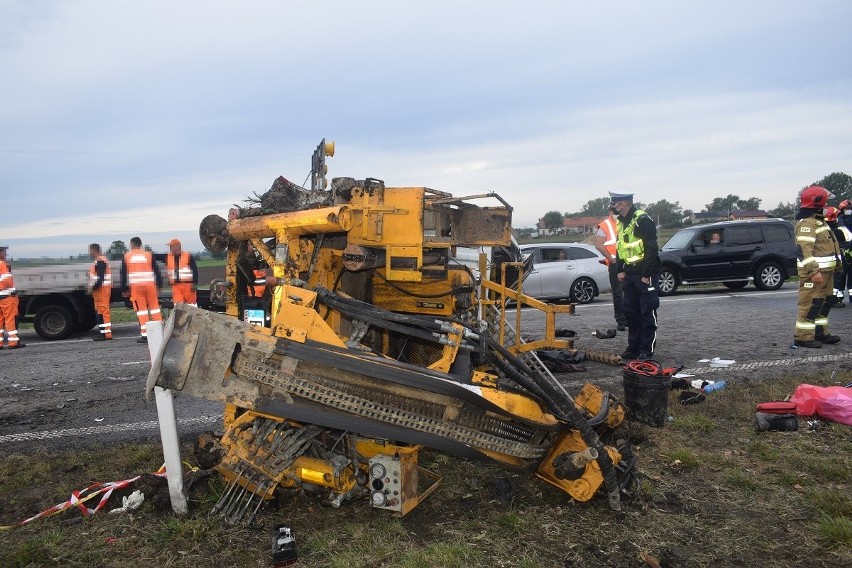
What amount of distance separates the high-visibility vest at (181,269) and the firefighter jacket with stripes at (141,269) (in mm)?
249

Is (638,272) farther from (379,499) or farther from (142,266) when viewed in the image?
(142,266)

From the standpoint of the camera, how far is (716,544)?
10.00 ft

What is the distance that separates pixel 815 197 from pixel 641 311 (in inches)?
119

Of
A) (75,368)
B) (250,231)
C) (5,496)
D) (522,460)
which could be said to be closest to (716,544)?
(522,460)

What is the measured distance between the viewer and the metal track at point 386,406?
298cm

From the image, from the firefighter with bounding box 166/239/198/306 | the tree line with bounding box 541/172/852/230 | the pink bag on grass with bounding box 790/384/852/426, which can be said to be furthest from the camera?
the tree line with bounding box 541/172/852/230

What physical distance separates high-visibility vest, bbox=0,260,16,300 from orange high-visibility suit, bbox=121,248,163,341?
209 cm

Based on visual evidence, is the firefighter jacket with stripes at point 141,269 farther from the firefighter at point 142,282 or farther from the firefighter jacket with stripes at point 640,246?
the firefighter jacket with stripes at point 640,246

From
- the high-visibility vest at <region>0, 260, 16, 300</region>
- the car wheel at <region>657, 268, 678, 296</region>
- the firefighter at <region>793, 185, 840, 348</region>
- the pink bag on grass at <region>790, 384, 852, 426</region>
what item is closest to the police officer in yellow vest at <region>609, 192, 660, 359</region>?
the pink bag on grass at <region>790, 384, 852, 426</region>

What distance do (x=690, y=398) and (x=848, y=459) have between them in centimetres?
141

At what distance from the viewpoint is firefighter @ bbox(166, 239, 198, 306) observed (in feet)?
33.8

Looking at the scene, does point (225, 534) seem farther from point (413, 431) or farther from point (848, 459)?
point (848, 459)

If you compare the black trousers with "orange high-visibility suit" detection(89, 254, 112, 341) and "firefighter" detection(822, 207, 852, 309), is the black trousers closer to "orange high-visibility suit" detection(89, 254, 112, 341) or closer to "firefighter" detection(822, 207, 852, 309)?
"firefighter" detection(822, 207, 852, 309)

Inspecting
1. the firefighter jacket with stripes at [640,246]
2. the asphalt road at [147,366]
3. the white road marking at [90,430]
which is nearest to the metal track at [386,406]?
the asphalt road at [147,366]
